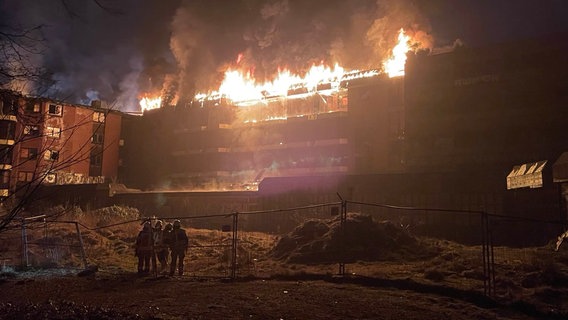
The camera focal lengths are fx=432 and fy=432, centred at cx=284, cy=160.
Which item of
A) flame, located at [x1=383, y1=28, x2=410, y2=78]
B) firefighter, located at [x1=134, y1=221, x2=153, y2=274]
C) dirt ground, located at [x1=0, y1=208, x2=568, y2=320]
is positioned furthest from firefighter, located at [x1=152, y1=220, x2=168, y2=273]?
flame, located at [x1=383, y1=28, x2=410, y2=78]

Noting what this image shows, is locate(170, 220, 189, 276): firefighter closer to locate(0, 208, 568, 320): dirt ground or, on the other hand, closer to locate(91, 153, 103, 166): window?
locate(0, 208, 568, 320): dirt ground

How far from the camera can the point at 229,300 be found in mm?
9539

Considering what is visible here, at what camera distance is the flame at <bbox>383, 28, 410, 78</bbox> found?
Result: 115 ft

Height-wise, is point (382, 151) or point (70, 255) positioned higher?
point (382, 151)

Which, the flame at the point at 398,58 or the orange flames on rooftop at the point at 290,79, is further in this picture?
the orange flames on rooftop at the point at 290,79

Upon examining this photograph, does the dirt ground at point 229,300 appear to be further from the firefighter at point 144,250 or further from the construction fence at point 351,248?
the firefighter at point 144,250

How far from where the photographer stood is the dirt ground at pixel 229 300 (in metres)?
7.99

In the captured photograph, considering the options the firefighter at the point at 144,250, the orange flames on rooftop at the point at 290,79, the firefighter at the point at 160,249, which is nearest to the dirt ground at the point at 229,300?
the firefighter at the point at 144,250

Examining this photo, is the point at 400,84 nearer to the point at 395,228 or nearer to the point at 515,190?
the point at 515,190

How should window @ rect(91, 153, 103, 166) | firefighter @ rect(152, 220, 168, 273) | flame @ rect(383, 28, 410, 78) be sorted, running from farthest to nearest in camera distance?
window @ rect(91, 153, 103, 166) < flame @ rect(383, 28, 410, 78) < firefighter @ rect(152, 220, 168, 273)

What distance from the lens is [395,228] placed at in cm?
1719

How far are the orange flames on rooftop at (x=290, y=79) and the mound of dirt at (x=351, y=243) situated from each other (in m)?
20.9

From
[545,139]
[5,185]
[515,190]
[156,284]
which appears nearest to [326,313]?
[156,284]

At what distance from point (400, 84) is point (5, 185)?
118ft
